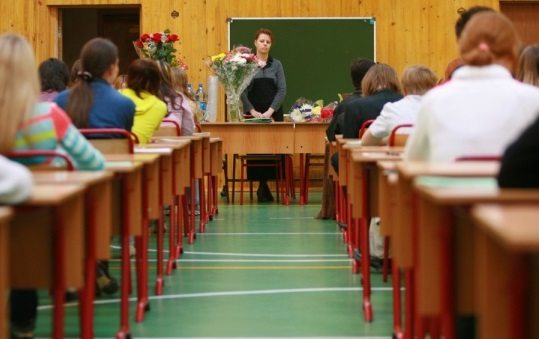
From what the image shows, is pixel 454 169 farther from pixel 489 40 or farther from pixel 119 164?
pixel 119 164

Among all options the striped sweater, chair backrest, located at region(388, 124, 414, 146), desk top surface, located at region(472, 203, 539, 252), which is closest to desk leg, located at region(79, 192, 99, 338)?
the striped sweater

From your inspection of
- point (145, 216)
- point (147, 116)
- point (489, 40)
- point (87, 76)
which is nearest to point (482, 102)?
point (489, 40)

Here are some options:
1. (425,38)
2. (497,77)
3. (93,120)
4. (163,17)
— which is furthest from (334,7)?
(497,77)

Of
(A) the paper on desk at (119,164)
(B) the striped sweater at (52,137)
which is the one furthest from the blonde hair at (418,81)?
(B) the striped sweater at (52,137)

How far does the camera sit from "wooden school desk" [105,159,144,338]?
455cm

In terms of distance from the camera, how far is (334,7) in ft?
44.0

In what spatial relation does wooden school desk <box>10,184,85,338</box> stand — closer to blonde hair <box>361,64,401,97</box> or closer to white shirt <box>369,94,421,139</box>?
white shirt <box>369,94,421,139</box>

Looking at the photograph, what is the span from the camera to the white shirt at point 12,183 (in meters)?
2.81

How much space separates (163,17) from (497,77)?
9.97 metres

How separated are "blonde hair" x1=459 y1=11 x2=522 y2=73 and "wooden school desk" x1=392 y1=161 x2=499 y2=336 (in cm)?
41

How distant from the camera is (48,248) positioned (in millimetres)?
3451

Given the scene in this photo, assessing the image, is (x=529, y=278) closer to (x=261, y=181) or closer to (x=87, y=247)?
(x=87, y=247)

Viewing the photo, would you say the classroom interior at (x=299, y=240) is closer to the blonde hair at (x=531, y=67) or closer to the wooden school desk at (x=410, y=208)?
the wooden school desk at (x=410, y=208)

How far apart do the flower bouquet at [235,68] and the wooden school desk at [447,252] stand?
26.7 ft
